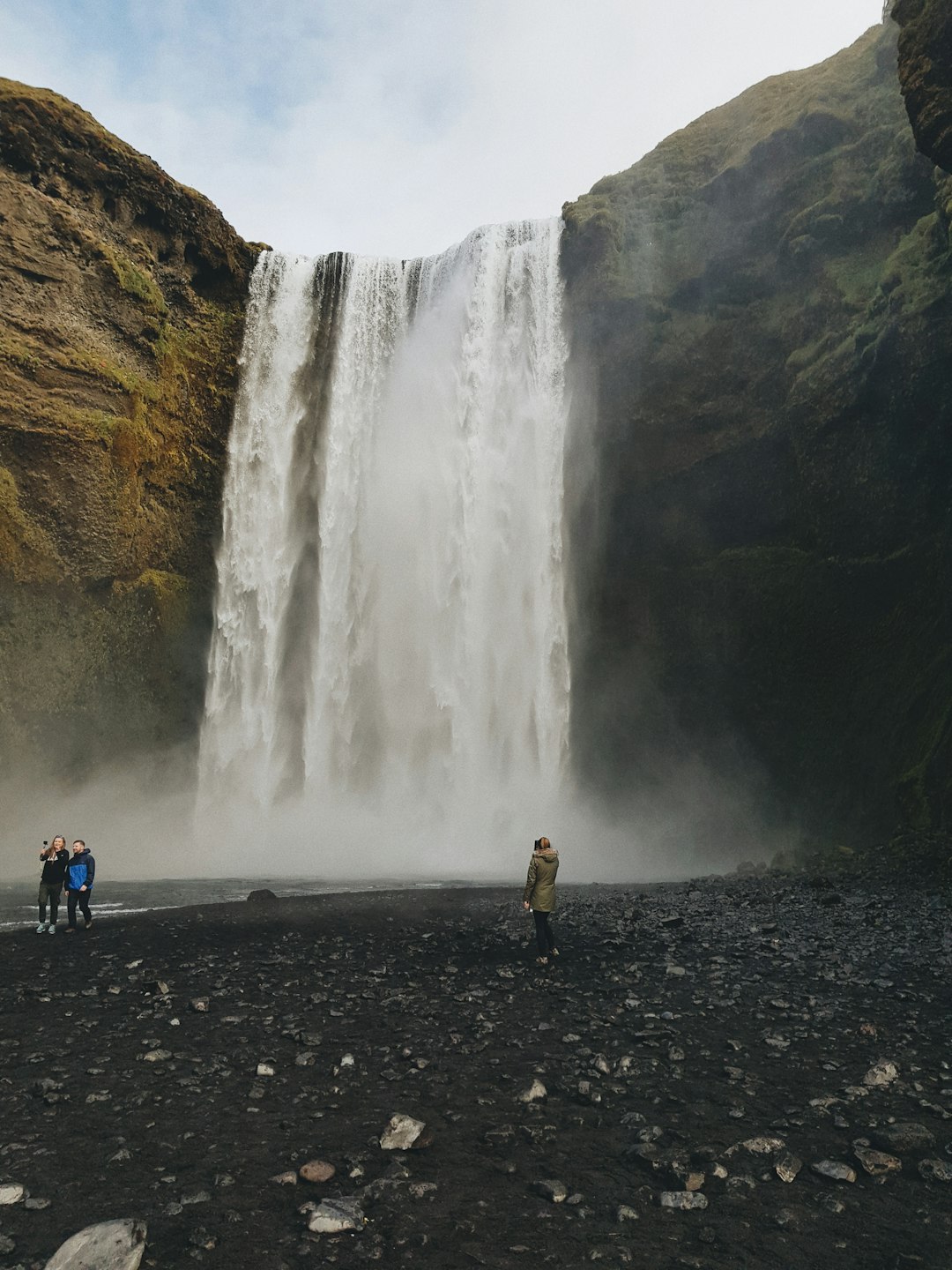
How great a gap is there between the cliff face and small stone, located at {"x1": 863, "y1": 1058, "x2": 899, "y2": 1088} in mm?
28157

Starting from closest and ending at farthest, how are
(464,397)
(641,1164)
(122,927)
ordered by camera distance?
(641,1164), (122,927), (464,397)

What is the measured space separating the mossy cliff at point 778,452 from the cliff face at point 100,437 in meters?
15.8

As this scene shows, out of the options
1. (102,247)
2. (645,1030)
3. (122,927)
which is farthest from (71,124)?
(645,1030)

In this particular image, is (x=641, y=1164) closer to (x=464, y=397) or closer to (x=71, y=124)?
(x=464, y=397)

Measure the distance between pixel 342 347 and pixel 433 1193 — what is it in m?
33.4

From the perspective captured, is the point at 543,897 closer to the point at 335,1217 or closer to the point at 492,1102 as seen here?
the point at 492,1102

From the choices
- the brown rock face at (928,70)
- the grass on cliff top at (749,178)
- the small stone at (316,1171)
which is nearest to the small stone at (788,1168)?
the small stone at (316,1171)

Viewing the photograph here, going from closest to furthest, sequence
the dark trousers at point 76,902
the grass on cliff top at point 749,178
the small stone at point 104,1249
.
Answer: the small stone at point 104,1249 → the dark trousers at point 76,902 → the grass on cliff top at point 749,178

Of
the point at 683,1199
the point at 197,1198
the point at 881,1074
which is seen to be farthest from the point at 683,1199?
the point at 197,1198

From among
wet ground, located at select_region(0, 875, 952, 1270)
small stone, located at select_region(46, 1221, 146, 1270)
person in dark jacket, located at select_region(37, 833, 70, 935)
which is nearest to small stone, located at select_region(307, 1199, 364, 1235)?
wet ground, located at select_region(0, 875, 952, 1270)

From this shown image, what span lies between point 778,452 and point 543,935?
71.0 ft

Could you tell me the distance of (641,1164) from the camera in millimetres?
4379

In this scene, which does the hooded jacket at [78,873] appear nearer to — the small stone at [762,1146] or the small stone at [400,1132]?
the small stone at [400,1132]

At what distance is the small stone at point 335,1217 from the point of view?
369 centimetres
